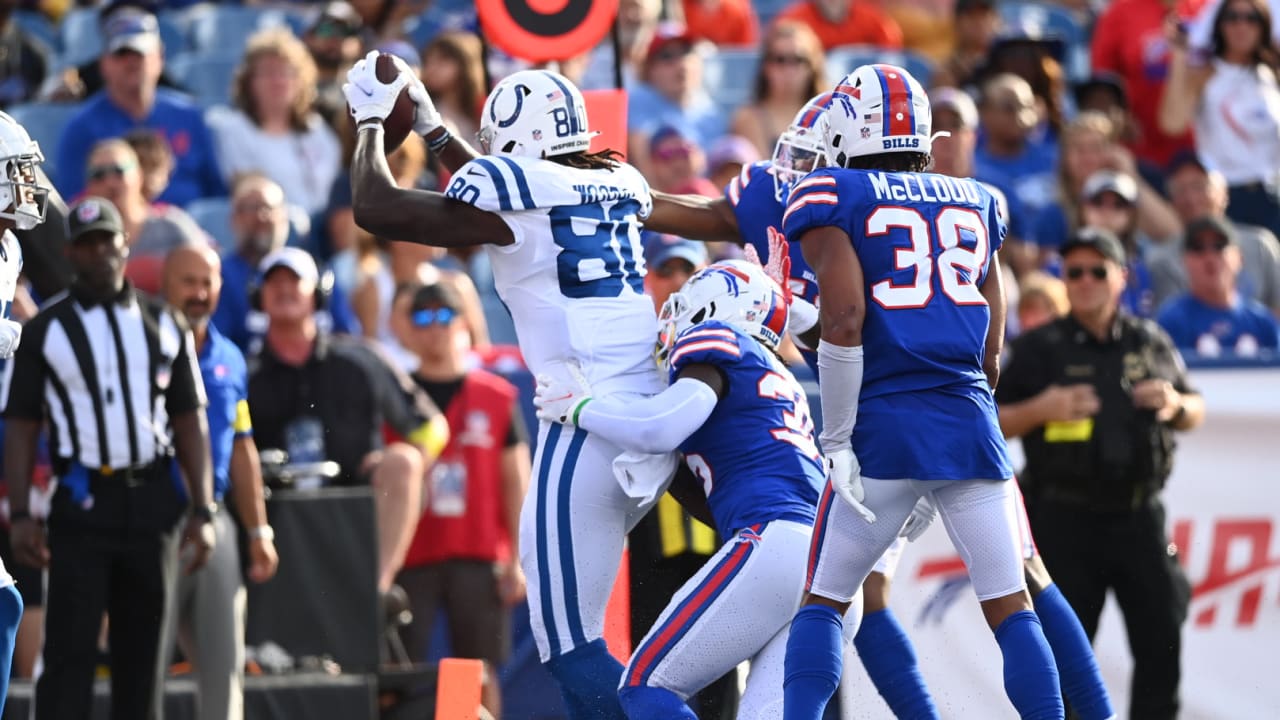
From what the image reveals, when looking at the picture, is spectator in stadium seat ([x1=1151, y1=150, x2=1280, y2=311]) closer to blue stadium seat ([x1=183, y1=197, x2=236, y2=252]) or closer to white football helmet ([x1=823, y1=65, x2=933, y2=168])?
blue stadium seat ([x1=183, y1=197, x2=236, y2=252])

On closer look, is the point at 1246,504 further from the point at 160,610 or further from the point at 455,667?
the point at 160,610

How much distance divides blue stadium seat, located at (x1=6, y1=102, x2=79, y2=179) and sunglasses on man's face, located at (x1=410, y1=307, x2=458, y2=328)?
9.79 feet

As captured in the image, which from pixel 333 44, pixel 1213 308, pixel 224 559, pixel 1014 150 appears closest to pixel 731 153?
pixel 1014 150

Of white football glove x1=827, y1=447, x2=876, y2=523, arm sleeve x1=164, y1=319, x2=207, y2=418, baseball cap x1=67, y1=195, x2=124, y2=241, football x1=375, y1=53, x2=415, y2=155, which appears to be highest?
football x1=375, y1=53, x2=415, y2=155

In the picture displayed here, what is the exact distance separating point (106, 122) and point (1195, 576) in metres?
5.79

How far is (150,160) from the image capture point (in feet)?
31.1

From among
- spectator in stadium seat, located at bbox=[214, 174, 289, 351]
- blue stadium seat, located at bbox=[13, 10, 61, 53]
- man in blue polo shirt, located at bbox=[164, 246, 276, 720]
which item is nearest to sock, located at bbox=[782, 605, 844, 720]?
man in blue polo shirt, located at bbox=[164, 246, 276, 720]

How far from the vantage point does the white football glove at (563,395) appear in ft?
18.5

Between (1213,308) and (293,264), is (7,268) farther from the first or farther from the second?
(1213,308)

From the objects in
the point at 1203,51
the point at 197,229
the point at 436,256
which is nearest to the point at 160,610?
the point at 197,229

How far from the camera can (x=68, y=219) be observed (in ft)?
24.0

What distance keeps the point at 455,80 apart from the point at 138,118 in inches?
65.0

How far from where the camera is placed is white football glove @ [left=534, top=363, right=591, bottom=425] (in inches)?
221

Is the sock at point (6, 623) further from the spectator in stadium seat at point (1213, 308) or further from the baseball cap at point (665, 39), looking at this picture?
the baseball cap at point (665, 39)
